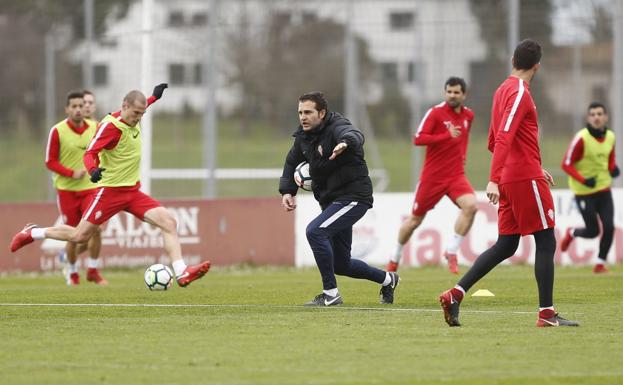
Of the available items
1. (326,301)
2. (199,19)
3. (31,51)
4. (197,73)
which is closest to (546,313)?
(326,301)

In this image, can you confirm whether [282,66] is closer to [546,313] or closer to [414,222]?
[414,222]

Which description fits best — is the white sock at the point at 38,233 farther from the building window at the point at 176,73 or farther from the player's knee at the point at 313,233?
the building window at the point at 176,73

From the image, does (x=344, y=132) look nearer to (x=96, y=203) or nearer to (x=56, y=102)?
(x=96, y=203)

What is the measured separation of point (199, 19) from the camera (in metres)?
24.4

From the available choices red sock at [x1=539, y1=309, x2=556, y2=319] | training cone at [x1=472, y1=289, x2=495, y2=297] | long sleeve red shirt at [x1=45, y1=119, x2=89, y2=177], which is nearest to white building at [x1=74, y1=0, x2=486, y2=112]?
long sleeve red shirt at [x1=45, y1=119, x2=89, y2=177]

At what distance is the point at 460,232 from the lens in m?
16.9

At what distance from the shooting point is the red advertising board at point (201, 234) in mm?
20141

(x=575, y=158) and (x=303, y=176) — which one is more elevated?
(x=303, y=176)

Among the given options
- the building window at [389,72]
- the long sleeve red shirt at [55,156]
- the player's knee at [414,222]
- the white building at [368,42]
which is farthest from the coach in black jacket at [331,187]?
the building window at [389,72]

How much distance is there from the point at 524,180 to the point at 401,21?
13.7m

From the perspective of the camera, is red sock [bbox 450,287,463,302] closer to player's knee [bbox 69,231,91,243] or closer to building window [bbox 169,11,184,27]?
player's knee [bbox 69,231,91,243]

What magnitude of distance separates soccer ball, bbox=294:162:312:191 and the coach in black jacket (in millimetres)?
49

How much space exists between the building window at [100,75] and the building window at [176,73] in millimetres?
1301

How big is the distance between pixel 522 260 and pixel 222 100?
6.99 metres
